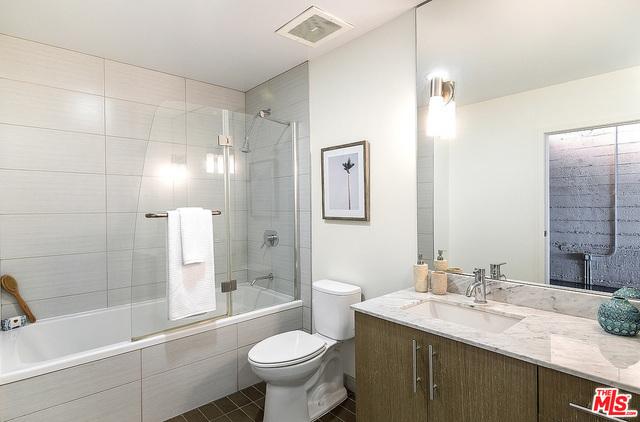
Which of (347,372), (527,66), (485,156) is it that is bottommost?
(347,372)

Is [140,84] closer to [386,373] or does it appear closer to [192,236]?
[192,236]

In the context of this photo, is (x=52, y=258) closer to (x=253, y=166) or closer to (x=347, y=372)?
(x=253, y=166)

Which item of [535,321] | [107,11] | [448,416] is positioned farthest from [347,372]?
[107,11]

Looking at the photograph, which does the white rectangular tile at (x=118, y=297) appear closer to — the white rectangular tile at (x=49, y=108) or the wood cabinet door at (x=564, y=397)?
the white rectangular tile at (x=49, y=108)

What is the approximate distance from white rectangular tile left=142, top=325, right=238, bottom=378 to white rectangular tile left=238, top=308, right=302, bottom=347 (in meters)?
0.07

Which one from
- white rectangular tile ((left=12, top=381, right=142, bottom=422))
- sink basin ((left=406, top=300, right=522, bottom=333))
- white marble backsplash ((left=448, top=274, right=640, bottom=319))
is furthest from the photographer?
white rectangular tile ((left=12, top=381, right=142, bottom=422))

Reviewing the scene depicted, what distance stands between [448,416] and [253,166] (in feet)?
6.60

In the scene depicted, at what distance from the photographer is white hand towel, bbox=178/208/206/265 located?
210 cm

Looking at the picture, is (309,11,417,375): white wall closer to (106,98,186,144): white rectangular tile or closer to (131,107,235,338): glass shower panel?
(131,107,235,338): glass shower panel

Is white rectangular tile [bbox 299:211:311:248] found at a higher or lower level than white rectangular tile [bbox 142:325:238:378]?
higher

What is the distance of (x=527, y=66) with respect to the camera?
5.14 ft

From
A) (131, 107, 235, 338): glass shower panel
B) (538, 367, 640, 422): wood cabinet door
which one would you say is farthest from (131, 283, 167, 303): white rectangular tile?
(538, 367, 640, 422): wood cabinet door

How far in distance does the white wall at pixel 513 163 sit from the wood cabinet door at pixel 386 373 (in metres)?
0.61

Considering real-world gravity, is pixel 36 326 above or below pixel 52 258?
below
